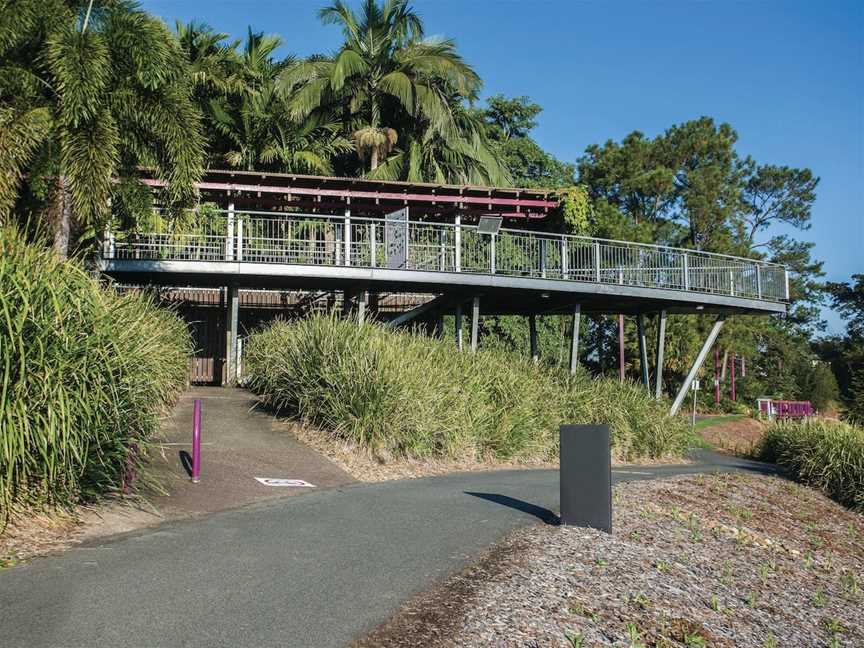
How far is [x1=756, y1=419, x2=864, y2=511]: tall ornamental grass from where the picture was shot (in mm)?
15984

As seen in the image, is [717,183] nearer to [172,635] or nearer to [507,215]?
[507,215]

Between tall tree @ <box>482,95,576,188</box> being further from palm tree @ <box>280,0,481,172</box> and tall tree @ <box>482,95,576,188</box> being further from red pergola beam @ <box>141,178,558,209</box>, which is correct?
red pergola beam @ <box>141,178,558,209</box>

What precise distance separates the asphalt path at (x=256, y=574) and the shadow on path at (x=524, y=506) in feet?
0.13

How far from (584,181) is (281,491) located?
3916cm

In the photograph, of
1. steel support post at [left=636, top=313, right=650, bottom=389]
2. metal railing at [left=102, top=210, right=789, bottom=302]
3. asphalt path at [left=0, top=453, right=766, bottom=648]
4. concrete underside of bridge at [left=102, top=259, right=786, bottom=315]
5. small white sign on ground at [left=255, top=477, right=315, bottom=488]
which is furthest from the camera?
steel support post at [left=636, top=313, right=650, bottom=389]

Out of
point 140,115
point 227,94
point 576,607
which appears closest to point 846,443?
point 576,607

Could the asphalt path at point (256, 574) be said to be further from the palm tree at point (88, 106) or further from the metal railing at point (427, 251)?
the metal railing at point (427, 251)

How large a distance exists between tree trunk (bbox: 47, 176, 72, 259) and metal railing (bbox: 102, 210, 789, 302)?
268cm

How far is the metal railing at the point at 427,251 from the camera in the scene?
19.8m

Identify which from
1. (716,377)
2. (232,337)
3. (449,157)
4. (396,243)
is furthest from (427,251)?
(716,377)

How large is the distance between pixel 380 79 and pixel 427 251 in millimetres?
11975

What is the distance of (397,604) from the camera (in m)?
5.87

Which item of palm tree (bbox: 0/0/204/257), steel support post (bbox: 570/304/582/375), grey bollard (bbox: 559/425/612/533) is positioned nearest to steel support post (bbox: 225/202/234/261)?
palm tree (bbox: 0/0/204/257)

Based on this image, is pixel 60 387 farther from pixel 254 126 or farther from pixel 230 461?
pixel 254 126
